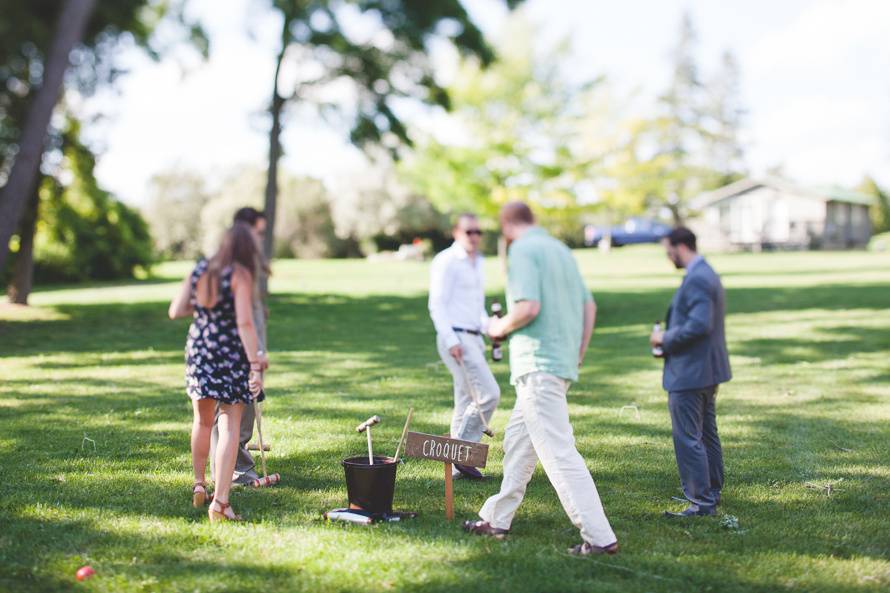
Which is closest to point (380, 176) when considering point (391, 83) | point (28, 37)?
point (391, 83)

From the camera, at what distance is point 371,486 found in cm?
533

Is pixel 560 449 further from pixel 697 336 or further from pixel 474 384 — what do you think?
pixel 474 384

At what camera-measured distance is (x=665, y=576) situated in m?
4.52

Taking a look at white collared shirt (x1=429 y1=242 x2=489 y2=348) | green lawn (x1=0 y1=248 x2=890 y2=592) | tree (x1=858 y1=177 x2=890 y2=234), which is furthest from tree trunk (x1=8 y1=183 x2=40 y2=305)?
tree (x1=858 y1=177 x2=890 y2=234)

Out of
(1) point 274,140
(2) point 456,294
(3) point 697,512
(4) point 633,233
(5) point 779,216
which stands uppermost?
(5) point 779,216

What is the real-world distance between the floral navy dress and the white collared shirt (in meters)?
1.72

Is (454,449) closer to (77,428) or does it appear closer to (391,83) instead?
(77,428)

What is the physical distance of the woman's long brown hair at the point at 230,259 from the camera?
5121 millimetres

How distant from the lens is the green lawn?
4547 mm

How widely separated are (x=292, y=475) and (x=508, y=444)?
2.14 m

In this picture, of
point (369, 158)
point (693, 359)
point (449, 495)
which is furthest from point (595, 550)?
point (369, 158)

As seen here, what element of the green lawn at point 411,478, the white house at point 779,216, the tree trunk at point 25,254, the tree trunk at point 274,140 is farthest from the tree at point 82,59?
the white house at point 779,216

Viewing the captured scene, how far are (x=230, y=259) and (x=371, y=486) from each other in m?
1.59

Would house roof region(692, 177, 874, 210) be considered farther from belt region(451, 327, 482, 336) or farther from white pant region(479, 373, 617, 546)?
white pant region(479, 373, 617, 546)
